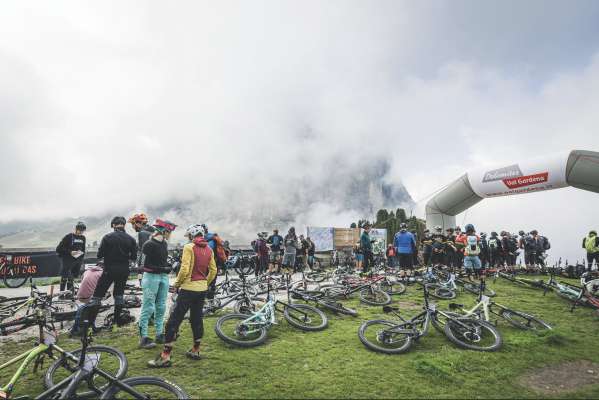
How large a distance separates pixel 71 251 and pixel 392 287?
1042cm

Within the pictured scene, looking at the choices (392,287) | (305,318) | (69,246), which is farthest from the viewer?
(392,287)

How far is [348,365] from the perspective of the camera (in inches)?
194

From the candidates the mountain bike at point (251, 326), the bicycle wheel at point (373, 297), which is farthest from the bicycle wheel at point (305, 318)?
the bicycle wheel at point (373, 297)

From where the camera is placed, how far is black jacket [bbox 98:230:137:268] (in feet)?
20.7

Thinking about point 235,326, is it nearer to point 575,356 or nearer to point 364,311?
point 364,311

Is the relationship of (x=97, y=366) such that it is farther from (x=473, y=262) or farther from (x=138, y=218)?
(x=473, y=262)

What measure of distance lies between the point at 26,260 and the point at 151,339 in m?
13.9

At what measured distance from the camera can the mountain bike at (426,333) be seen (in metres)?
5.60

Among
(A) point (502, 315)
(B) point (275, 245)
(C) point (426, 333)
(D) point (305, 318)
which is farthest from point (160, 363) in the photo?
(B) point (275, 245)

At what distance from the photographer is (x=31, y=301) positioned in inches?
210

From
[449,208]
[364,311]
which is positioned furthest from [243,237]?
[364,311]

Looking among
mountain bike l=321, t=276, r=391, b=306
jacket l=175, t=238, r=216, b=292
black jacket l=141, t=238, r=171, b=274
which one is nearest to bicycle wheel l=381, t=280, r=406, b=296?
mountain bike l=321, t=276, r=391, b=306

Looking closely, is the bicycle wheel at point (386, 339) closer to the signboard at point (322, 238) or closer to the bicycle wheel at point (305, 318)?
the bicycle wheel at point (305, 318)

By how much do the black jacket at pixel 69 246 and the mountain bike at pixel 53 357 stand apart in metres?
5.50
